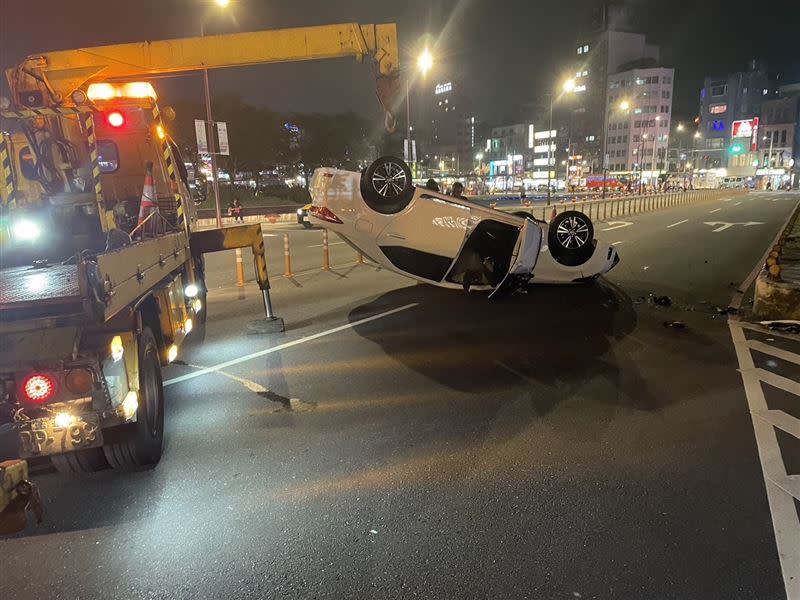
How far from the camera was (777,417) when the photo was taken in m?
5.07

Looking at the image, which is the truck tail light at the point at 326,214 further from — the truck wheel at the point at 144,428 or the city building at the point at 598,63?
the city building at the point at 598,63

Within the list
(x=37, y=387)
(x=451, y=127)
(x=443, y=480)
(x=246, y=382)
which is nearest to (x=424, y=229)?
(x=246, y=382)

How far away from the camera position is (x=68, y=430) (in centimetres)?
350

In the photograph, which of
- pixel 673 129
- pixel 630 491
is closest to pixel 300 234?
pixel 630 491

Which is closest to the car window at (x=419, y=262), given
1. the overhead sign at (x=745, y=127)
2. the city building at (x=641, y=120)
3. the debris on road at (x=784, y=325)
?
the debris on road at (x=784, y=325)

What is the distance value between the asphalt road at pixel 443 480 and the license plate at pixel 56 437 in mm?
528

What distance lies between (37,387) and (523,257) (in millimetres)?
6873

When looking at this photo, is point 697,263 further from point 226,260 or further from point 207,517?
point 207,517

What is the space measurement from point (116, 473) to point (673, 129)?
160m

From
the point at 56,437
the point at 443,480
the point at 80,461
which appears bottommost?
the point at 443,480

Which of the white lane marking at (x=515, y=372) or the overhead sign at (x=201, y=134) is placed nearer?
the white lane marking at (x=515, y=372)

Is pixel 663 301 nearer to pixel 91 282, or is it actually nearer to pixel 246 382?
pixel 246 382

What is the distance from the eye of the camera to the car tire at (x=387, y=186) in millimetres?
8336

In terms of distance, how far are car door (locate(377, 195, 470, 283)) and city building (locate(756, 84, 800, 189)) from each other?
12692 cm
